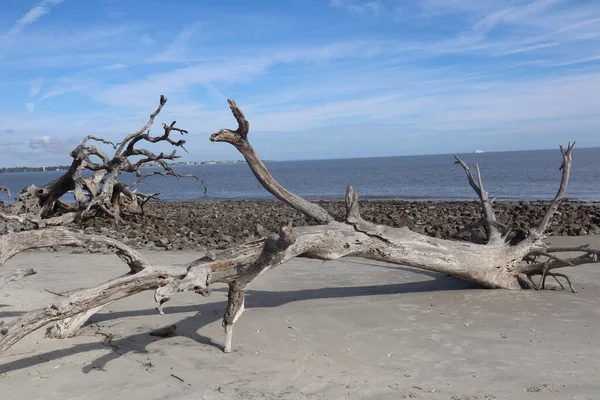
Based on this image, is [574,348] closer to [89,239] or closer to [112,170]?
[89,239]

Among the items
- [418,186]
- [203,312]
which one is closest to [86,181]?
[203,312]

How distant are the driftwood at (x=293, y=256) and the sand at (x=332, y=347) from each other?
0.42 meters

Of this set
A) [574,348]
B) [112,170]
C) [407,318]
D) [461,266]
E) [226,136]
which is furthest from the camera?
[112,170]

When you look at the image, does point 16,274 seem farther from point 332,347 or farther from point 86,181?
point 86,181

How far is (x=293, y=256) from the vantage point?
5680 mm

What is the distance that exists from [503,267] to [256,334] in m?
3.51

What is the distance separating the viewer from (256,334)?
19.2ft

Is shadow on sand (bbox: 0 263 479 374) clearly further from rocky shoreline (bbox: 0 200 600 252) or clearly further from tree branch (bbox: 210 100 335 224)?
rocky shoreline (bbox: 0 200 600 252)

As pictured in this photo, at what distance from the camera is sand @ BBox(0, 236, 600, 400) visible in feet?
14.2

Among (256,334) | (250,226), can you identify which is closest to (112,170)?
(250,226)

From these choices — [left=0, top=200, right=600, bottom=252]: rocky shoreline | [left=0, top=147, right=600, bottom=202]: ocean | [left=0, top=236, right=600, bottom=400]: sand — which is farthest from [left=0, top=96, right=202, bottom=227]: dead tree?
[left=0, top=147, right=600, bottom=202]: ocean

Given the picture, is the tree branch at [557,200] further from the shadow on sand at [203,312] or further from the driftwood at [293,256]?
the shadow on sand at [203,312]

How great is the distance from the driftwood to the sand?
418 mm

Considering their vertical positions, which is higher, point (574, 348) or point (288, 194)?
point (288, 194)
